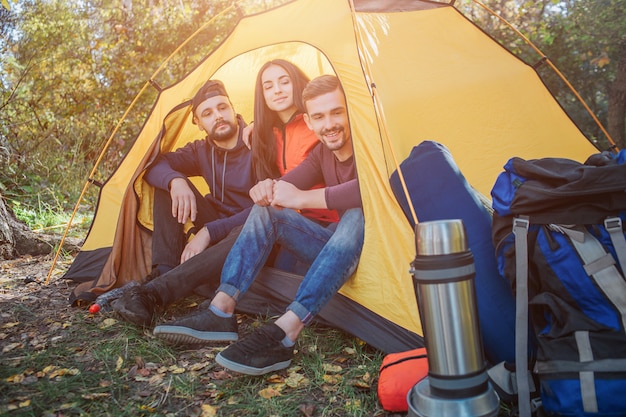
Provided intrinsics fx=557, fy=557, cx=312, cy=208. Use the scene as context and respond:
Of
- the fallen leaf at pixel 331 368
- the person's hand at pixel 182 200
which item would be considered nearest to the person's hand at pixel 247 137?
the person's hand at pixel 182 200

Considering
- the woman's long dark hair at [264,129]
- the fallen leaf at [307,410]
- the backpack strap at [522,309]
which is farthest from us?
the woman's long dark hair at [264,129]

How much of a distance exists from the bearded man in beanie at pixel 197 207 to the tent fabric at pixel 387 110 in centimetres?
13

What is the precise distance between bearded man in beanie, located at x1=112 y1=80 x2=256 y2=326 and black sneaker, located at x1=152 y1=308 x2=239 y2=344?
0.31 m

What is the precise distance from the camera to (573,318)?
1.60 metres

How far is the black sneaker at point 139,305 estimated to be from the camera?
8.32ft

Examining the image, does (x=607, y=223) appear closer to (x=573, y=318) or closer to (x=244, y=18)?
(x=573, y=318)

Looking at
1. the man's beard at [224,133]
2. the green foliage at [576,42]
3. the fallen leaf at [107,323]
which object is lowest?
the fallen leaf at [107,323]

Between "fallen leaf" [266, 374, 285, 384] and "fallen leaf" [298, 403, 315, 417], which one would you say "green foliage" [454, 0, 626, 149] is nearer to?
"fallen leaf" [266, 374, 285, 384]

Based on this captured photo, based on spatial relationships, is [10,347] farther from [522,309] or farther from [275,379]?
[522,309]

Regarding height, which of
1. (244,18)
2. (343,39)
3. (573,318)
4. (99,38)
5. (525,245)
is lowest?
(573,318)

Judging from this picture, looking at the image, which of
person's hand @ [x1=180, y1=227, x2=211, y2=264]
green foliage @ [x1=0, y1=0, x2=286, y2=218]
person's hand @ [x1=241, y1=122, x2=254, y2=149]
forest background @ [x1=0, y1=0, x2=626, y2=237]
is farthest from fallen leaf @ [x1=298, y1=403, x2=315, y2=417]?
green foliage @ [x1=0, y1=0, x2=286, y2=218]

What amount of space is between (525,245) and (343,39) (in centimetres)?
132

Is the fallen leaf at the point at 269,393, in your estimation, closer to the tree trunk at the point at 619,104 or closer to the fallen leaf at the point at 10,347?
the fallen leaf at the point at 10,347

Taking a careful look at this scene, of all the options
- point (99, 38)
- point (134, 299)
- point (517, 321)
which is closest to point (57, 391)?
point (134, 299)
